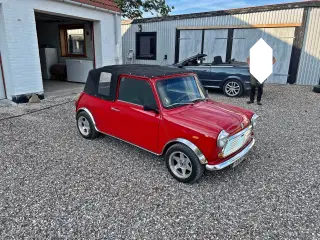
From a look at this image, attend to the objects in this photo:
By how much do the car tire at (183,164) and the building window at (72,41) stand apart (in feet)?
31.3

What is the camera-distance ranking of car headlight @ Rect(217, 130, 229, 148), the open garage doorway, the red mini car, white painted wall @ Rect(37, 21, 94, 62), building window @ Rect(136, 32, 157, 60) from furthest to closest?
building window @ Rect(136, 32, 157, 60) → white painted wall @ Rect(37, 21, 94, 62) → the open garage doorway → the red mini car → car headlight @ Rect(217, 130, 229, 148)

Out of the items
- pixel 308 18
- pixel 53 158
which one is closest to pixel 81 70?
pixel 53 158

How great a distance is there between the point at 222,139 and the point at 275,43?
10230 millimetres

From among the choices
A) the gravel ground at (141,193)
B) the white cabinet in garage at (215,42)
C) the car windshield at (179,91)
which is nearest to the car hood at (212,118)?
the car windshield at (179,91)

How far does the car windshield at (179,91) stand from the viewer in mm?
3435

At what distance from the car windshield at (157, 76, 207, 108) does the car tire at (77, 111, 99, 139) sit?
5.77 feet

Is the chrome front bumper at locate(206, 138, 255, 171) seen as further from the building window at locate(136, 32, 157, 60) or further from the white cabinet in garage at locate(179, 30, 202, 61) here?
the building window at locate(136, 32, 157, 60)

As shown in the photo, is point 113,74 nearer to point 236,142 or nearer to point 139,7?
point 236,142

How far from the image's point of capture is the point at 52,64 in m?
11.9

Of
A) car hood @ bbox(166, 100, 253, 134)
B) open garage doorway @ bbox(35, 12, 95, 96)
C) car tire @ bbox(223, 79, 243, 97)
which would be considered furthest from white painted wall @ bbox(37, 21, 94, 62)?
car hood @ bbox(166, 100, 253, 134)

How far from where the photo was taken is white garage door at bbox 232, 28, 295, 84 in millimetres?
10762

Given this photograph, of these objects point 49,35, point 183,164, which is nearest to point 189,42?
point 49,35

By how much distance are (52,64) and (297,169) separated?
1196 cm

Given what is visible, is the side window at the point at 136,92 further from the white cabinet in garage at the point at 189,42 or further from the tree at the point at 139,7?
the tree at the point at 139,7
